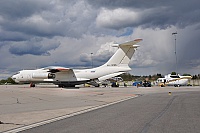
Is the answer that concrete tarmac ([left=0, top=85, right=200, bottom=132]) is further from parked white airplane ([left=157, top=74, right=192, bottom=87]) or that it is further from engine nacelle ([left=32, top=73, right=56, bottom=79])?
parked white airplane ([left=157, top=74, right=192, bottom=87])

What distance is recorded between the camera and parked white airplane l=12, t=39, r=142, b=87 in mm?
51781

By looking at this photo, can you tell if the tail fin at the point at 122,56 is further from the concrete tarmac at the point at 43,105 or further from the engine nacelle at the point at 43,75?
the concrete tarmac at the point at 43,105

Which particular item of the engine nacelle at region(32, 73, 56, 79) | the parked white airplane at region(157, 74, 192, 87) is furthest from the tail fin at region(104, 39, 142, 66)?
the parked white airplane at region(157, 74, 192, 87)

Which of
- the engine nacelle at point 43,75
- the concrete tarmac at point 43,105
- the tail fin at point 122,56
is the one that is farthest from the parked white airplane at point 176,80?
the concrete tarmac at point 43,105

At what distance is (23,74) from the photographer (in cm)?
5497

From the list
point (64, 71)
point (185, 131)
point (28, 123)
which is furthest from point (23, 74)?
point (185, 131)

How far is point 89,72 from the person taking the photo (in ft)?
172

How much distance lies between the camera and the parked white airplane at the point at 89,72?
170 ft

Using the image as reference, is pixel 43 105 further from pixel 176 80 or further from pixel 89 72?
pixel 176 80

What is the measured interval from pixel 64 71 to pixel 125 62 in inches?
450

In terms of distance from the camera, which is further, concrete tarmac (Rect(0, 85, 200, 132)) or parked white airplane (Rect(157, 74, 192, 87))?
parked white airplane (Rect(157, 74, 192, 87))

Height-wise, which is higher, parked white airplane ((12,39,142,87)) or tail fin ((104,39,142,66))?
tail fin ((104,39,142,66))

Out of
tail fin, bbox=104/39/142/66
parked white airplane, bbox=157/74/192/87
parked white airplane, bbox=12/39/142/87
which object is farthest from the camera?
parked white airplane, bbox=157/74/192/87

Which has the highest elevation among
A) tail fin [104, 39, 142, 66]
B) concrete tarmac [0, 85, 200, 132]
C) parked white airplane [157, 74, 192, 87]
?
tail fin [104, 39, 142, 66]
